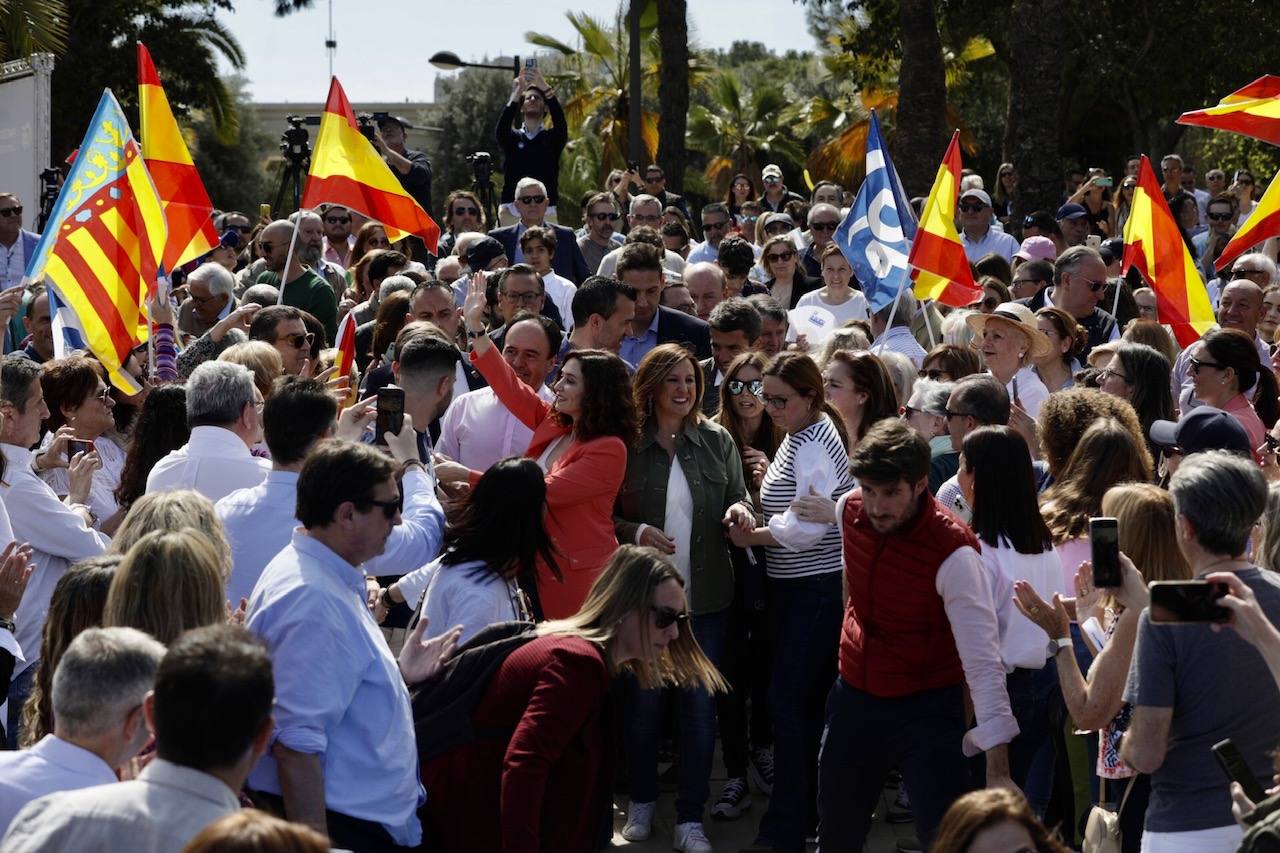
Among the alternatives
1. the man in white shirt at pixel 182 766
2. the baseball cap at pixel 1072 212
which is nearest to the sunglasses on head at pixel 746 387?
the man in white shirt at pixel 182 766

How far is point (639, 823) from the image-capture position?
22.1 feet

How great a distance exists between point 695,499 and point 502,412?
963 mm

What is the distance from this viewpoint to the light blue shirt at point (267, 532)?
4918 millimetres

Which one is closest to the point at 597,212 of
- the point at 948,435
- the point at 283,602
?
the point at 948,435

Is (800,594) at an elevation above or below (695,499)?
below

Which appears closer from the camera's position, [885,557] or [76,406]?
[885,557]

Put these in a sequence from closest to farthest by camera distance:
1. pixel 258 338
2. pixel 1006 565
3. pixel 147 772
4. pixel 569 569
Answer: pixel 147 772
pixel 1006 565
pixel 569 569
pixel 258 338

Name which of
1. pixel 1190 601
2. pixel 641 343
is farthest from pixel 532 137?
pixel 1190 601

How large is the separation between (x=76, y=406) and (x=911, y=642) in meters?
3.59

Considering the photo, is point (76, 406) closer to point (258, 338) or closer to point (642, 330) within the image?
point (258, 338)

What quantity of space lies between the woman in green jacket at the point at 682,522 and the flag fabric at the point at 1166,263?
3777 millimetres

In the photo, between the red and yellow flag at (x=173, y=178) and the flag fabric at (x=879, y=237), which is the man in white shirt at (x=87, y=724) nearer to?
the red and yellow flag at (x=173, y=178)

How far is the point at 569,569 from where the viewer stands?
6219mm

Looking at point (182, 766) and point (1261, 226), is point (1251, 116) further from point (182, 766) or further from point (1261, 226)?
point (182, 766)
